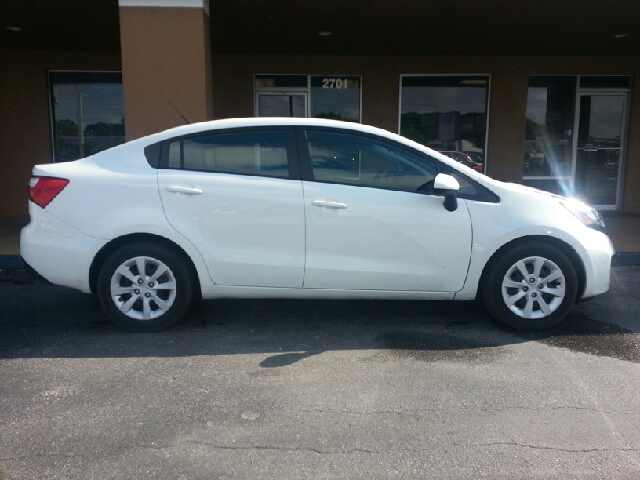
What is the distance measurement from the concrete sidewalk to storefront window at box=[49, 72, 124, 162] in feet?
6.48

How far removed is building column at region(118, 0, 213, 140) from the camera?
7098 millimetres

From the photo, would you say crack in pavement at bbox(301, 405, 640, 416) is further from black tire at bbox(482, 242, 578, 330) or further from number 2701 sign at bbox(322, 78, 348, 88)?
number 2701 sign at bbox(322, 78, 348, 88)

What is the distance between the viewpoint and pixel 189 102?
23.9ft

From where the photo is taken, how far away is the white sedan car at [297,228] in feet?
15.1

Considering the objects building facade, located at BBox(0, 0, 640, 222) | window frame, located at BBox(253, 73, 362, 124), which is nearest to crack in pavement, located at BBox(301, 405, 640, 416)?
building facade, located at BBox(0, 0, 640, 222)

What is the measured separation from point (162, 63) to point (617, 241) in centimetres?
682

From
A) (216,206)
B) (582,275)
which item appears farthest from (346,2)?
(582,275)

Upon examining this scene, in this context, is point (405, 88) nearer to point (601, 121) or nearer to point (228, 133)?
point (601, 121)

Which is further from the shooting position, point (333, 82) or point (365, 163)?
point (333, 82)

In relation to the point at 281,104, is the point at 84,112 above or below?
below

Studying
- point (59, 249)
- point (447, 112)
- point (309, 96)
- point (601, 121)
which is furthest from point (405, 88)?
point (59, 249)

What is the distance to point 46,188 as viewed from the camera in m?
4.64

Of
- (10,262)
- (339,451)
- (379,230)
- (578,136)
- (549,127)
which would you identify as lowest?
(339,451)

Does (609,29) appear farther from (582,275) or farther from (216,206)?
(216,206)
